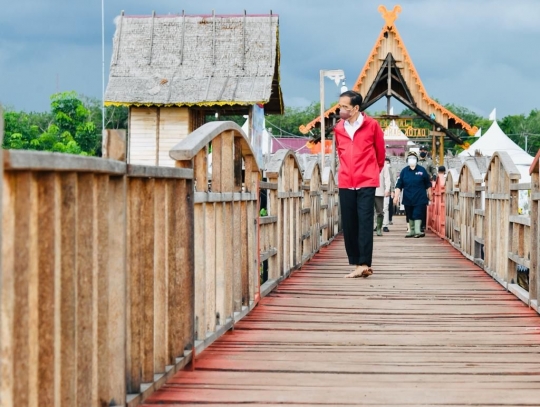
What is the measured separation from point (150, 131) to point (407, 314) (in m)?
19.4

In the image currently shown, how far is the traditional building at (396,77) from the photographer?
29.4 metres

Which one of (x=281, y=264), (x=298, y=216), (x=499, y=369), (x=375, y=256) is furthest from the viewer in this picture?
(x=375, y=256)

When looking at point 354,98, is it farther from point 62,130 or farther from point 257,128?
point 62,130

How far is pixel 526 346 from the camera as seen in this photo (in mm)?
5648

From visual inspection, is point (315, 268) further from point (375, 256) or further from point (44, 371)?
point (44, 371)

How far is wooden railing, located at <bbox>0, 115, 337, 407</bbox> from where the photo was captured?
8.52 feet

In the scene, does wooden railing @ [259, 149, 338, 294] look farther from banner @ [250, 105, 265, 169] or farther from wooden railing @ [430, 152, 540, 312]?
banner @ [250, 105, 265, 169]

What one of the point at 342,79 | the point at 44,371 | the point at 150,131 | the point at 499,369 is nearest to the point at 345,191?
the point at 499,369

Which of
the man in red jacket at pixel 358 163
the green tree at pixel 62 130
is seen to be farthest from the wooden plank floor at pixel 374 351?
the green tree at pixel 62 130

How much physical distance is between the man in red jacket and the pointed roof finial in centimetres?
2106

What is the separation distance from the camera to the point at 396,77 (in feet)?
97.7

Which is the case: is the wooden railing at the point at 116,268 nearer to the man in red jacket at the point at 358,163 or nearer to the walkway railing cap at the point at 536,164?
the walkway railing cap at the point at 536,164

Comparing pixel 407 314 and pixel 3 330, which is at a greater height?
pixel 3 330

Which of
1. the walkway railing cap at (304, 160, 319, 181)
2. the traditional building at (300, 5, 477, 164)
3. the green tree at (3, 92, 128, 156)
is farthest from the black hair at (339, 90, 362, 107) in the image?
the green tree at (3, 92, 128, 156)
